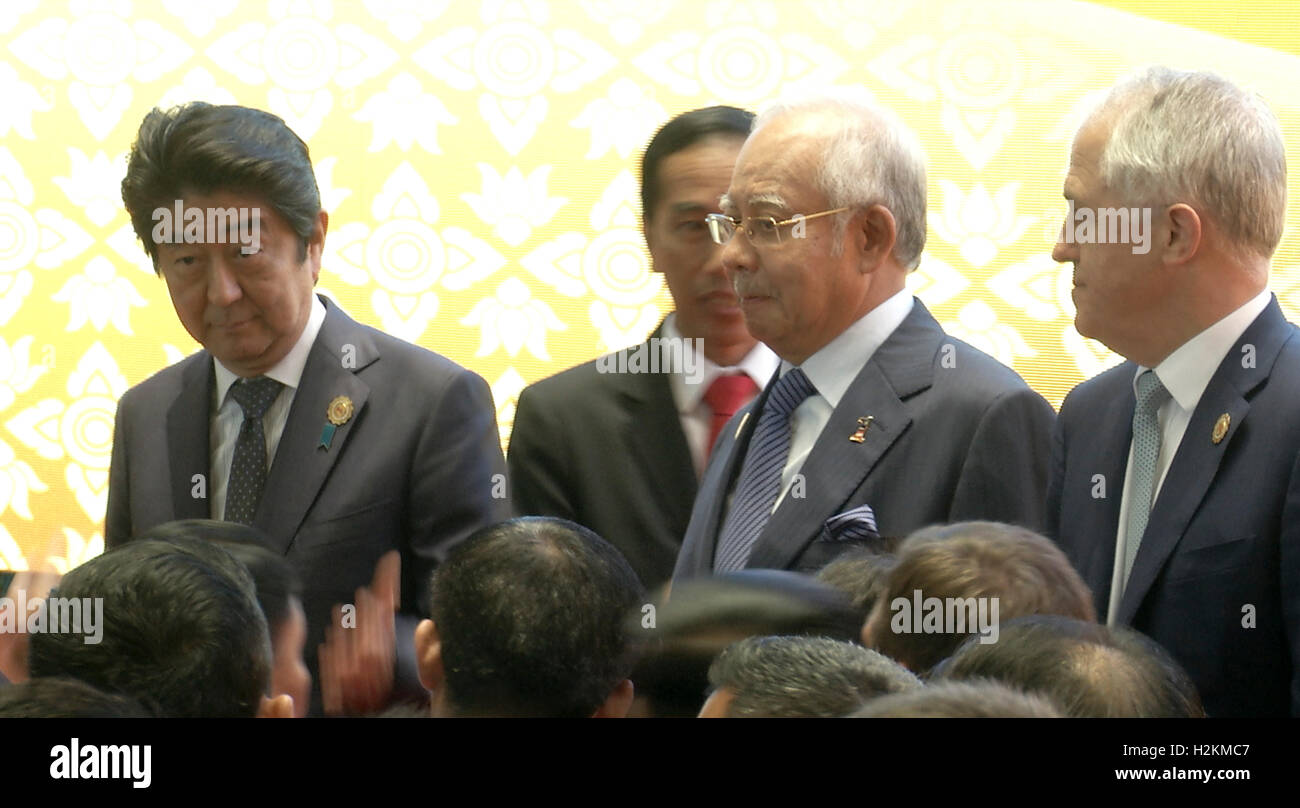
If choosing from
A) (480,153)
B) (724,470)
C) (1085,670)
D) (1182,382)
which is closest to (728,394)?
(724,470)

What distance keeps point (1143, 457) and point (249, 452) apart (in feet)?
5.14

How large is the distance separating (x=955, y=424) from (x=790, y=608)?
0.53 metres

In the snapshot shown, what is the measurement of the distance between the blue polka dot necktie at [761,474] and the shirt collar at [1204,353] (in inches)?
23.5

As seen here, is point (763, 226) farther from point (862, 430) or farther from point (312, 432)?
point (312, 432)

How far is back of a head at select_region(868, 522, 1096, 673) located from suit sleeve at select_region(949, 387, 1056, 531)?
15.6 inches

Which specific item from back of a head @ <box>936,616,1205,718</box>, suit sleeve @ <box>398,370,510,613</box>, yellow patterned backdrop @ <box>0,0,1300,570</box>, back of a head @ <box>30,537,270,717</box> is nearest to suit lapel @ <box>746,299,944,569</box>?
suit sleeve @ <box>398,370,510,613</box>

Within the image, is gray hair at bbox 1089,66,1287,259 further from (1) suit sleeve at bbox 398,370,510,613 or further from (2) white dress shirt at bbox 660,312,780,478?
(1) suit sleeve at bbox 398,370,510,613

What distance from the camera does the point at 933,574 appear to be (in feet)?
7.45

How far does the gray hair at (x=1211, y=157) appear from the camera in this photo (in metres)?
2.73

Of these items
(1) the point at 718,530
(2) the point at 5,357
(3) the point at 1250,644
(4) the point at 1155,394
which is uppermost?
(2) the point at 5,357

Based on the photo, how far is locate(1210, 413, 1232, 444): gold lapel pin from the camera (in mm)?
2588

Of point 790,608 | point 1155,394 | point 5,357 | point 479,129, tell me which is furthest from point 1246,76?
point 5,357

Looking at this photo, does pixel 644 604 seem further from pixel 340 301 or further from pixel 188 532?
pixel 340 301

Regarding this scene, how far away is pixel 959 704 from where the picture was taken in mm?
1593
